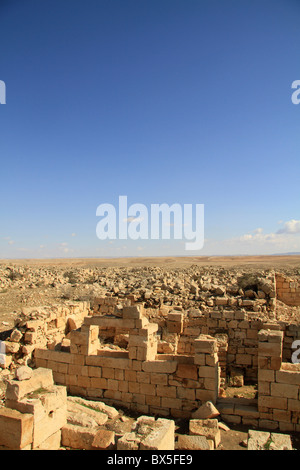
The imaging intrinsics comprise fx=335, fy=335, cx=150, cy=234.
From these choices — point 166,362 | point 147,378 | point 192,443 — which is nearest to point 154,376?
point 147,378

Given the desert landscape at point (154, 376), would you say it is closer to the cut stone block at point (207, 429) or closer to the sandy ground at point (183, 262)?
the cut stone block at point (207, 429)

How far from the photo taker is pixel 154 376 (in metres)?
8.33

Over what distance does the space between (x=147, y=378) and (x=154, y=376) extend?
7.9 inches

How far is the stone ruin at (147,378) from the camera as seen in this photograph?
587 centimetres

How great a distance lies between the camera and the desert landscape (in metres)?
5.98

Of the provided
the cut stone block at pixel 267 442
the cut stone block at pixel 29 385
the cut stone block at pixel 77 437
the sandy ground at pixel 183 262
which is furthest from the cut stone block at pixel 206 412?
the sandy ground at pixel 183 262

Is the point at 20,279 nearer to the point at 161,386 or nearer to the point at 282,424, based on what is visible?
the point at 161,386

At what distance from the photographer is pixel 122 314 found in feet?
30.9

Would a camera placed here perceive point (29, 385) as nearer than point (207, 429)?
Yes

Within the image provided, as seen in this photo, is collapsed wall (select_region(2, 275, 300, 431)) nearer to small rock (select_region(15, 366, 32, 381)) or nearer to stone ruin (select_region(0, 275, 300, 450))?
stone ruin (select_region(0, 275, 300, 450))

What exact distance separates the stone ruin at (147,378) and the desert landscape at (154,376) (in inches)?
1.0

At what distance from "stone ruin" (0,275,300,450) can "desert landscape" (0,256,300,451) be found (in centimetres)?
2

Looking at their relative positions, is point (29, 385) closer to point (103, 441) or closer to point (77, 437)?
point (77, 437)
